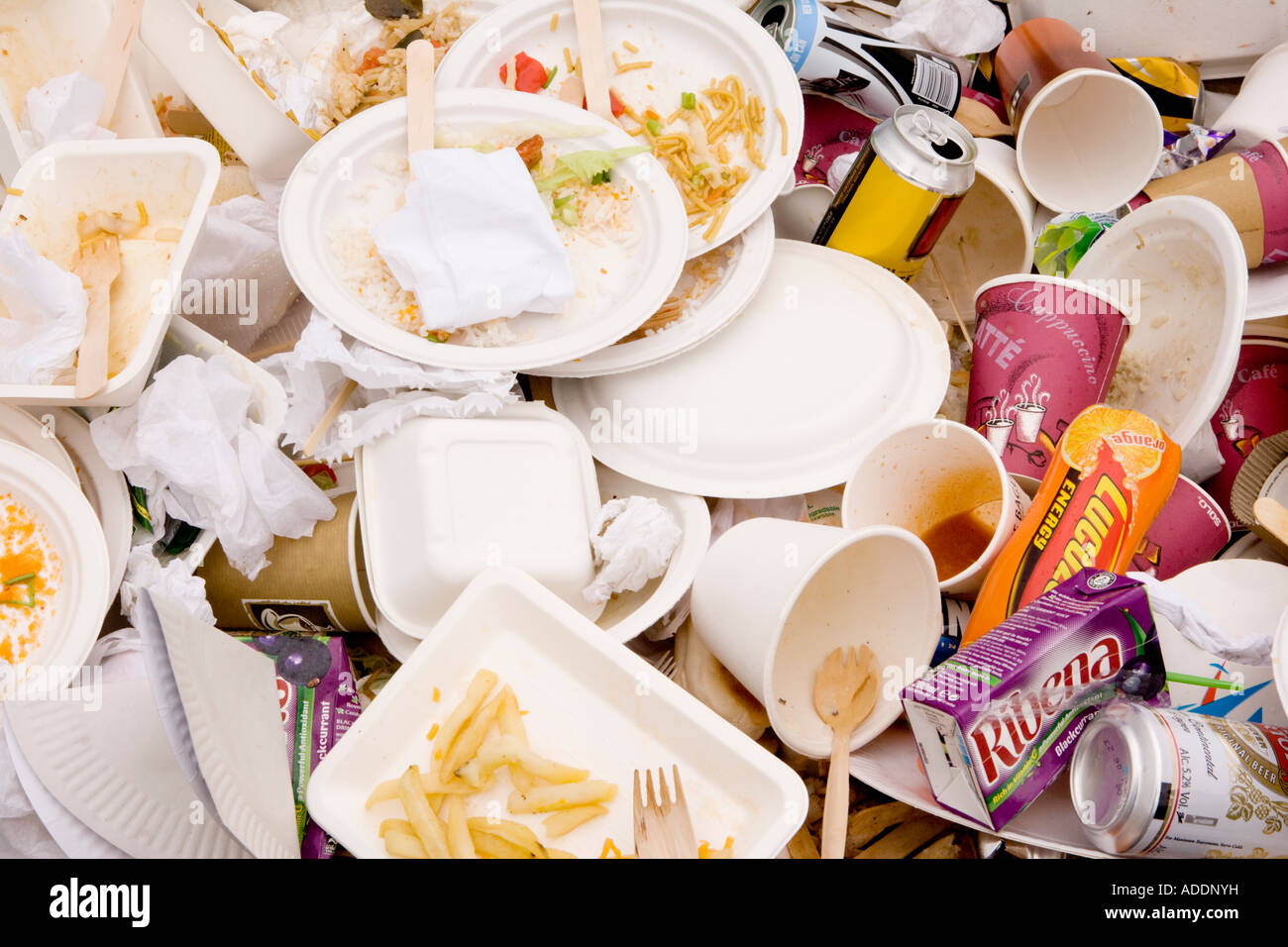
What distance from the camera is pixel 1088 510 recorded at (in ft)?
3.63

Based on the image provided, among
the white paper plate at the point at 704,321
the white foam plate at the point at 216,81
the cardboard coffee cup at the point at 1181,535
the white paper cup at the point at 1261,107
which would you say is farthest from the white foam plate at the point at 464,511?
the white paper cup at the point at 1261,107

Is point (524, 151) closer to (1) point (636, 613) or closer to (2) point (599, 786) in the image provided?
(1) point (636, 613)

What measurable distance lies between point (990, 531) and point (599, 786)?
661 millimetres

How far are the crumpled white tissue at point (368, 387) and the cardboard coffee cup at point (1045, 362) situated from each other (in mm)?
728

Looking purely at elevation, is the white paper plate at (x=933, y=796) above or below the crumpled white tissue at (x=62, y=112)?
below

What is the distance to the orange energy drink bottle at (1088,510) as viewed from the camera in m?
1.10

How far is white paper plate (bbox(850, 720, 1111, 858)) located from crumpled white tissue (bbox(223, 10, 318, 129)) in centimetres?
131

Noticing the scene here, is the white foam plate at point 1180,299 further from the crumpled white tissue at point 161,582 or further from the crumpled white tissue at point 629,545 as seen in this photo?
the crumpled white tissue at point 161,582

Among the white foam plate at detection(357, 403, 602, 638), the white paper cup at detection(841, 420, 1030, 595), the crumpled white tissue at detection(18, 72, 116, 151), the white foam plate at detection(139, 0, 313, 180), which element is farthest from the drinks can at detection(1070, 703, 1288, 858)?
the crumpled white tissue at detection(18, 72, 116, 151)

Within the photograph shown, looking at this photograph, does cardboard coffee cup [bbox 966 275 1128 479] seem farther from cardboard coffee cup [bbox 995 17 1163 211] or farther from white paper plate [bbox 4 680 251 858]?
white paper plate [bbox 4 680 251 858]

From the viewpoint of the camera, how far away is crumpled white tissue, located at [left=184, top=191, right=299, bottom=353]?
1394mm

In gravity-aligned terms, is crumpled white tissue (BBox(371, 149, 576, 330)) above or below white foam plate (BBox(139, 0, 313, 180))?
below

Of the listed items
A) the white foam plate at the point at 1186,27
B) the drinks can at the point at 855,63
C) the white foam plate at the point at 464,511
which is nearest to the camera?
the white foam plate at the point at 464,511

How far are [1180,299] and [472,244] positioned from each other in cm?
106
